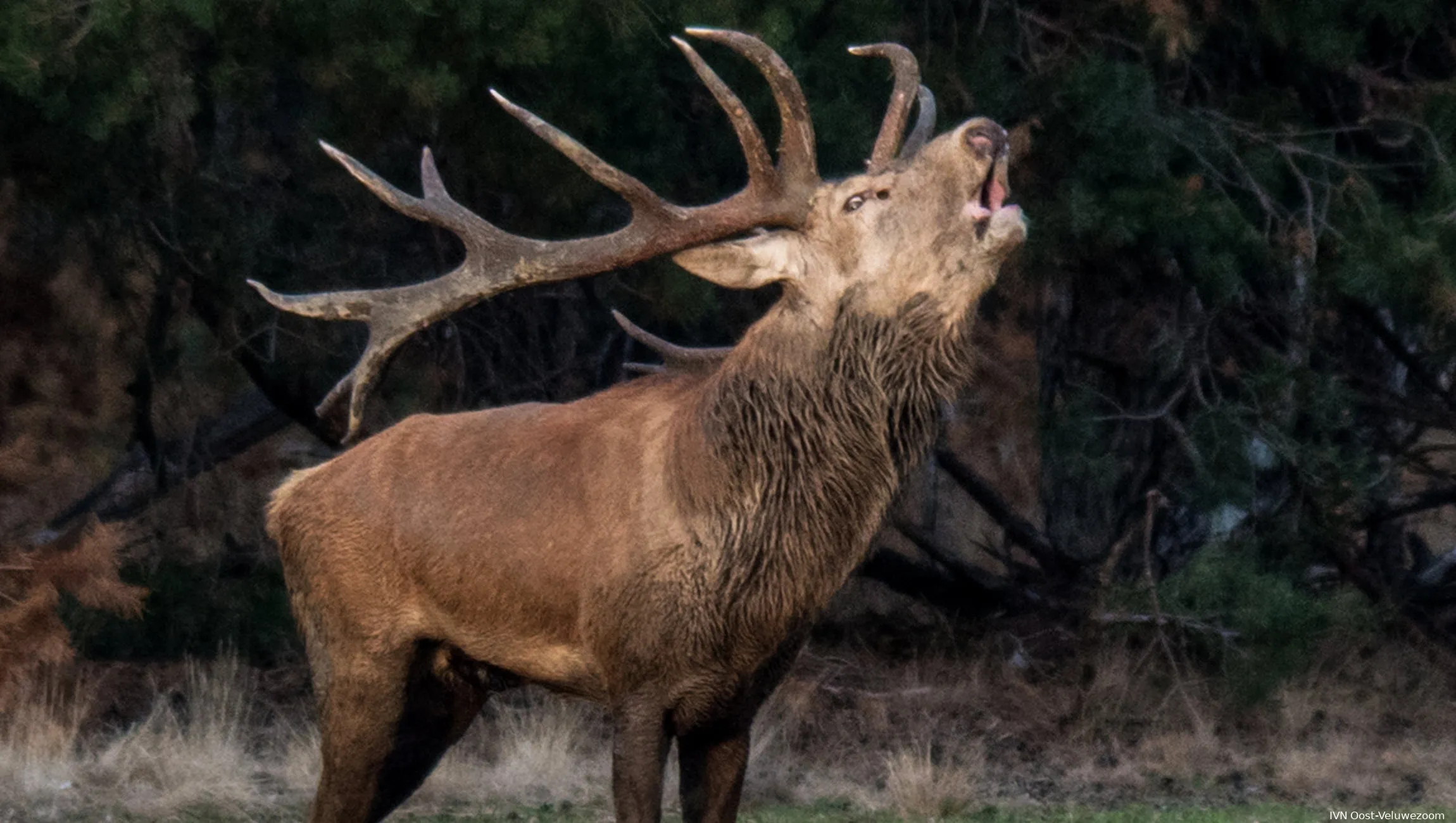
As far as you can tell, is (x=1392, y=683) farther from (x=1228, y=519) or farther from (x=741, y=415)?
(x=741, y=415)

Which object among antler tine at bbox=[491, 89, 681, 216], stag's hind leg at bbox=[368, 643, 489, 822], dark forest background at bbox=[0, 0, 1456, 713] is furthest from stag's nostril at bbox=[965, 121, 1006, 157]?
dark forest background at bbox=[0, 0, 1456, 713]

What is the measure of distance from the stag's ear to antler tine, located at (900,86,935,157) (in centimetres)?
53

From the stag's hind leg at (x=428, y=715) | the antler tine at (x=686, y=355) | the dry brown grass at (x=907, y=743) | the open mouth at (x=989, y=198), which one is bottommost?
the dry brown grass at (x=907, y=743)

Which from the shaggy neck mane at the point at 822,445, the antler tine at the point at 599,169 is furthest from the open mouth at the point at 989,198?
the antler tine at the point at 599,169

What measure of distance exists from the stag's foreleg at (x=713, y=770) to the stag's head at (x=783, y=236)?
1.28m

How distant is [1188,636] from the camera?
1066 centimetres

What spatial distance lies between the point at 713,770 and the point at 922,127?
2.21 m

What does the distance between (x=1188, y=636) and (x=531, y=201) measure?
3934 millimetres

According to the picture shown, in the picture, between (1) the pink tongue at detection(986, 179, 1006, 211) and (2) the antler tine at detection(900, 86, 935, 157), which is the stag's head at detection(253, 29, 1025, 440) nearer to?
(1) the pink tongue at detection(986, 179, 1006, 211)

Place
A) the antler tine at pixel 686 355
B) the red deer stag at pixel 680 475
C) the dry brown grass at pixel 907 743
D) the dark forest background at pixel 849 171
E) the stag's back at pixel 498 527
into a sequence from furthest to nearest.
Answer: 1. the dark forest background at pixel 849 171
2. the dry brown grass at pixel 907 743
3. the antler tine at pixel 686 355
4. the stag's back at pixel 498 527
5. the red deer stag at pixel 680 475

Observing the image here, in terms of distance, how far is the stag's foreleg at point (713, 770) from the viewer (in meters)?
6.41

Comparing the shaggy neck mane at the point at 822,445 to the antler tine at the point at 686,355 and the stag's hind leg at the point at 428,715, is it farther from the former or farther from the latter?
the stag's hind leg at the point at 428,715

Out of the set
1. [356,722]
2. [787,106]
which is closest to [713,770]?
[356,722]

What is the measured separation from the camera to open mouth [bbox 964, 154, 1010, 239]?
20.4 ft
